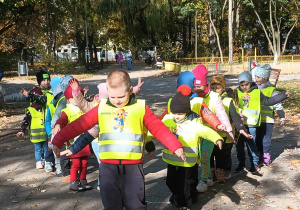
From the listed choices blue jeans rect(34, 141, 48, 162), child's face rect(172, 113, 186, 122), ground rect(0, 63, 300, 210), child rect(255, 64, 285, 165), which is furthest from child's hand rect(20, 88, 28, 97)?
child rect(255, 64, 285, 165)

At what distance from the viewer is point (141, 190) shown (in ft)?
12.4

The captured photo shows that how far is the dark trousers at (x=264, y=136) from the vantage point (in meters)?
6.93

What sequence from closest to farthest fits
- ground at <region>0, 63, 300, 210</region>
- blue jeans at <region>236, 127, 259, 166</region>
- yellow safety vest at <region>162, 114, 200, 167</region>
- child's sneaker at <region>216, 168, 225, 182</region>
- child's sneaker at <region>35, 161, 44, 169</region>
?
yellow safety vest at <region>162, 114, 200, 167</region>, ground at <region>0, 63, 300, 210</region>, child's sneaker at <region>216, 168, 225, 182</region>, blue jeans at <region>236, 127, 259, 166</region>, child's sneaker at <region>35, 161, 44, 169</region>

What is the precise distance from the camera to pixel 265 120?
273 inches

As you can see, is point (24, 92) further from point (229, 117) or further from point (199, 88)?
point (229, 117)

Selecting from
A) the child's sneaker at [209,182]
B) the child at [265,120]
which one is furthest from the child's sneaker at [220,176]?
the child at [265,120]

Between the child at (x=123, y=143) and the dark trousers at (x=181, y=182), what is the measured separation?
1127 mm

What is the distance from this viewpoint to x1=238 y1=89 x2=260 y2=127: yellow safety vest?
644 centimetres

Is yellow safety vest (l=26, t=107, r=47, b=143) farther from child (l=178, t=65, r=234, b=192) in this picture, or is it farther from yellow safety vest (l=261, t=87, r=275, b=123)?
yellow safety vest (l=261, t=87, r=275, b=123)

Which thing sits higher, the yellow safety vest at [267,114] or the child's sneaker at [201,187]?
the yellow safety vest at [267,114]

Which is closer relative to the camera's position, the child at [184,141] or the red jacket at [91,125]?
the red jacket at [91,125]

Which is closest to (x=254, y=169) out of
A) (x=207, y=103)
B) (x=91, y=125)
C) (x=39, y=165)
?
(x=207, y=103)

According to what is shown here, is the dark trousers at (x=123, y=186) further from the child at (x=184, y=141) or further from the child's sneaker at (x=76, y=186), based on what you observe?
the child's sneaker at (x=76, y=186)

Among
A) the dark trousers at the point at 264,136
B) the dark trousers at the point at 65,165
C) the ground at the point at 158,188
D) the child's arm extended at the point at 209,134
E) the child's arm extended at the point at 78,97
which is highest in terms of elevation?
the child's arm extended at the point at 78,97
